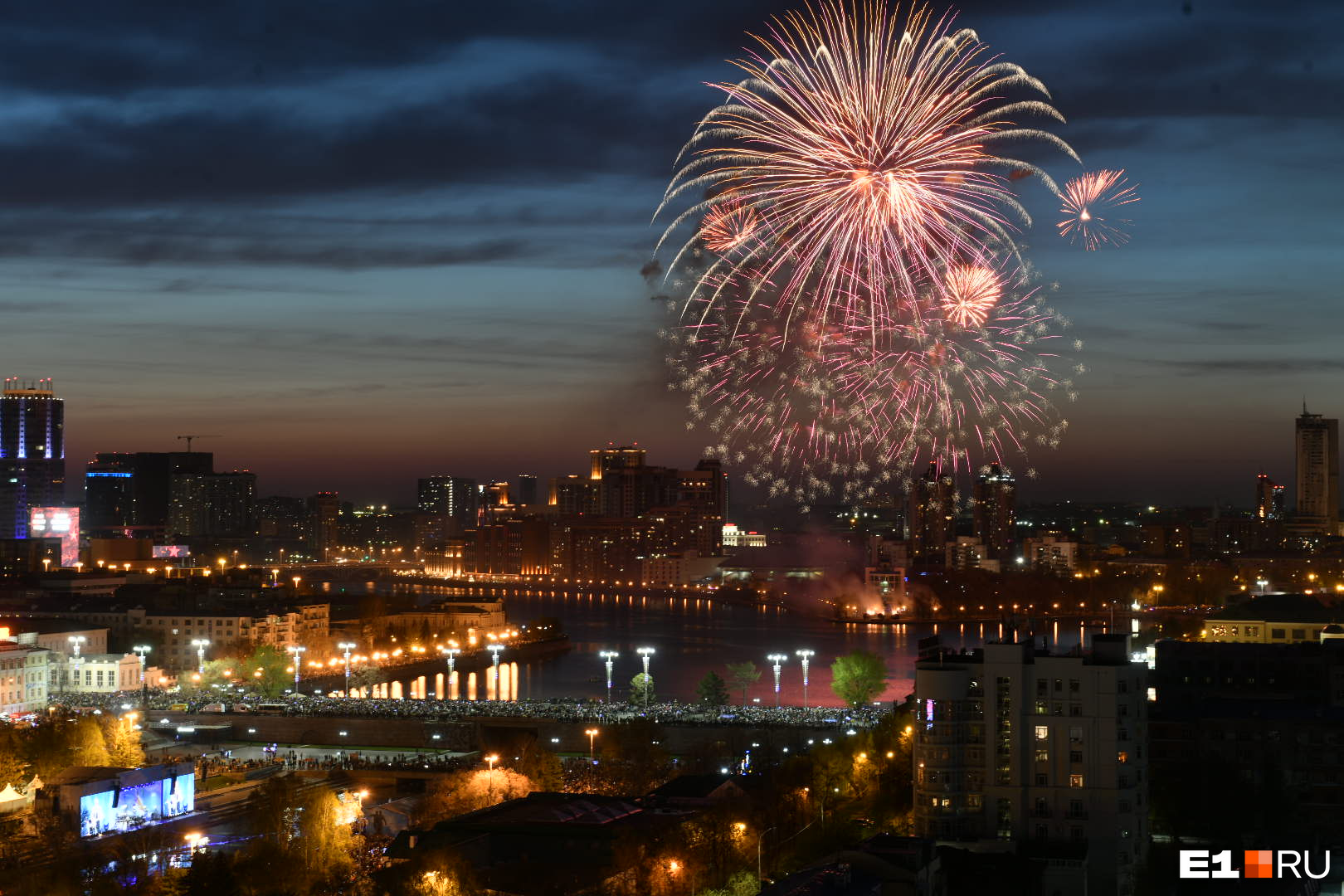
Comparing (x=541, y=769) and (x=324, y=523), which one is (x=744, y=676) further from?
(x=324, y=523)

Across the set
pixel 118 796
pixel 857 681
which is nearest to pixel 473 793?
pixel 118 796

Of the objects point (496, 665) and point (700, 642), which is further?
point (700, 642)

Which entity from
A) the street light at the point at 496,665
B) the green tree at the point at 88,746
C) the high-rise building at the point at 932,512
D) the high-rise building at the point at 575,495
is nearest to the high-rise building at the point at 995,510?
the high-rise building at the point at 932,512

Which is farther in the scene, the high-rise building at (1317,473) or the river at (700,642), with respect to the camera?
the high-rise building at (1317,473)

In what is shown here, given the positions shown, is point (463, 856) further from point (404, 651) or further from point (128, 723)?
point (404, 651)

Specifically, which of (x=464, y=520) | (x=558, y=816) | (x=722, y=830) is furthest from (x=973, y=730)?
(x=464, y=520)

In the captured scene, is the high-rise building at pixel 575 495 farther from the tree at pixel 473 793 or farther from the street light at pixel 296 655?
the tree at pixel 473 793

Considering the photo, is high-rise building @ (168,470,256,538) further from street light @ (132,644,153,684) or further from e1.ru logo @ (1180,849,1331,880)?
e1.ru logo @ (1180,849,1331,880)
